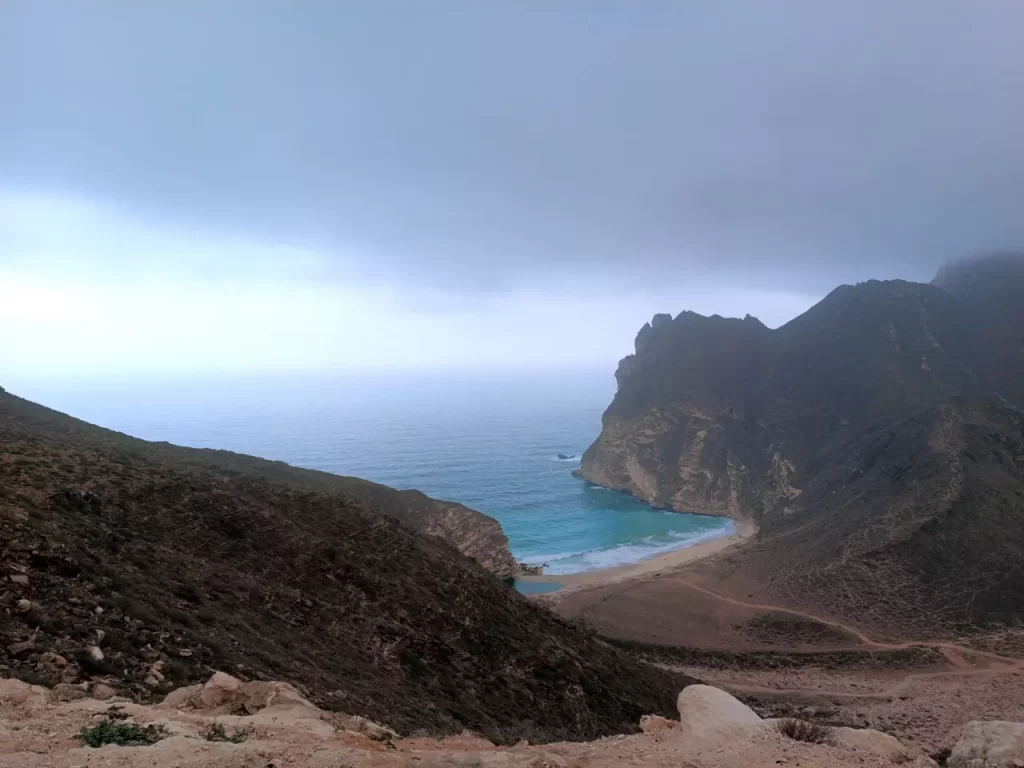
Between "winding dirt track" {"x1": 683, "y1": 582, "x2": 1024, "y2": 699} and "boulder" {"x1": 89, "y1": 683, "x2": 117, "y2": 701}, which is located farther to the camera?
"winding dirt track" {"x1": 683, "y1": 582, "x2": 1024, "y2": 699}

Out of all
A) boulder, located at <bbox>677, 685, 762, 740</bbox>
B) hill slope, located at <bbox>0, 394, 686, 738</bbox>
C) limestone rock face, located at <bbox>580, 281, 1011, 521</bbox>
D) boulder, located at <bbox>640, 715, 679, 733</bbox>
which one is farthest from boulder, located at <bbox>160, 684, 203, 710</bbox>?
limestone rock face, located at <bbox>580, 281, 1011, 521</bbox>

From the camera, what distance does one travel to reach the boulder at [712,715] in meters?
7.18

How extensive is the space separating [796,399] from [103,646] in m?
88.4

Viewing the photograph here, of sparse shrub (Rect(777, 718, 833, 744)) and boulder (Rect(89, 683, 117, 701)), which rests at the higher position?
boulder (Rect(89, 683, 117, 701))

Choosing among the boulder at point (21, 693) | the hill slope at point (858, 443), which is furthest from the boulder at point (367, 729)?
the hill slope at point (858, 443)

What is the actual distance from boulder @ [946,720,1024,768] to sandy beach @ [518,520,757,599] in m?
37.9

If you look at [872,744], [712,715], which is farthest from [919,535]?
[712,715]

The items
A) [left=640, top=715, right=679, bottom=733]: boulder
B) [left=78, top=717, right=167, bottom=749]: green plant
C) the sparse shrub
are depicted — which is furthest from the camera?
[left=640, top=715, right=679, bottom=733]: boulder

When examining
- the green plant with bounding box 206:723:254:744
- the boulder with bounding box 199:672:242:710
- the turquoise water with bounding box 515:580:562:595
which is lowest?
the turquoise water with bounding box 515:580:562:595

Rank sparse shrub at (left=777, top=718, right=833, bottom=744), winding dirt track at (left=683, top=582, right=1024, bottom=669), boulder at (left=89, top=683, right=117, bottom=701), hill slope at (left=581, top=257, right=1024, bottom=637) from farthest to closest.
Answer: hill slope at (left=581, top=257, right=1024, bottom=637) → winding dirt track at (left=683, top=582, right=1024, bottom=669) → sparse shrub at (left=777, top=718, right=833, bottom=744) → boulder at (left=89, top=683, right=117, bottom=701)

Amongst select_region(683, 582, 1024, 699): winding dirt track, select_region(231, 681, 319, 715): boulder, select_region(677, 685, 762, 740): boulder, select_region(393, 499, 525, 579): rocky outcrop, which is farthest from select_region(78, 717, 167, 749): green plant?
select_region(393, 499, 525, 579): rocky outcrop

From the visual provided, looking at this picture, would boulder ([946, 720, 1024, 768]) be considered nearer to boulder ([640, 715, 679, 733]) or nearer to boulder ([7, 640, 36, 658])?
boulder ([640, 715, 679, 733])

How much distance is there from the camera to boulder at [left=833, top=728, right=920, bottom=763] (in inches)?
262

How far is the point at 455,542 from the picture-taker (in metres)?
48.8
